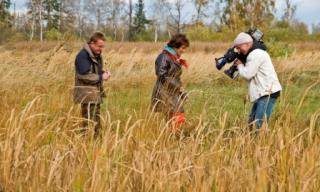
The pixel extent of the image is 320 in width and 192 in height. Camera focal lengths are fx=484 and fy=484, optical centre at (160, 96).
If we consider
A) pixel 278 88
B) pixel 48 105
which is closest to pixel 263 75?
pixel 278 88

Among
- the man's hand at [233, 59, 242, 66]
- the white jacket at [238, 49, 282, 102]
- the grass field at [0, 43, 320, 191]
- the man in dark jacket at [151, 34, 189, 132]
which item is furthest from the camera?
the man's hand at [233, 59, 242, 66]

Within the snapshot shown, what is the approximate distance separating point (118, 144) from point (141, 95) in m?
1.54

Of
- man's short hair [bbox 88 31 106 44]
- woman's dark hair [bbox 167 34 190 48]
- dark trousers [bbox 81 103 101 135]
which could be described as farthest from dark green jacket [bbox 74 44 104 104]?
woman's dark hair [bbox 167 34 190 48]

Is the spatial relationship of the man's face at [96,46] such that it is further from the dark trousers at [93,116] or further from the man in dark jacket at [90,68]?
the dark trousers at [93,116]

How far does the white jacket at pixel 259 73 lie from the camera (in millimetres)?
5031

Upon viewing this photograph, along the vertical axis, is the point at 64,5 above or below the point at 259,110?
above

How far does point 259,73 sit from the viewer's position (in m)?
5.11

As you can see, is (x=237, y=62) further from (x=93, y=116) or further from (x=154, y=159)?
(x=154, y=159)

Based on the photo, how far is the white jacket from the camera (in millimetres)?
5031

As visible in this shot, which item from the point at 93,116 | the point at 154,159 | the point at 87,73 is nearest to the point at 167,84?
the point at 93,116

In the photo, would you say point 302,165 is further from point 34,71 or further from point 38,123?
point 34,71

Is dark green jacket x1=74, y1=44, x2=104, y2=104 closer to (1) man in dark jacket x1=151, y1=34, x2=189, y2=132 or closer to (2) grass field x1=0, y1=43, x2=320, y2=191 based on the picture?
(1) man in dark jacket x1=151, y1=34, x2=189, y2=132

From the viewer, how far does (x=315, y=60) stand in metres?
15.0

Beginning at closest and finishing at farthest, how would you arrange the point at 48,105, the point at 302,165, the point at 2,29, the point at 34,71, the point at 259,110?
the point at 302,165
the point at 48,105
the point at 259,110
the point at 34,71
the point at 2,29
